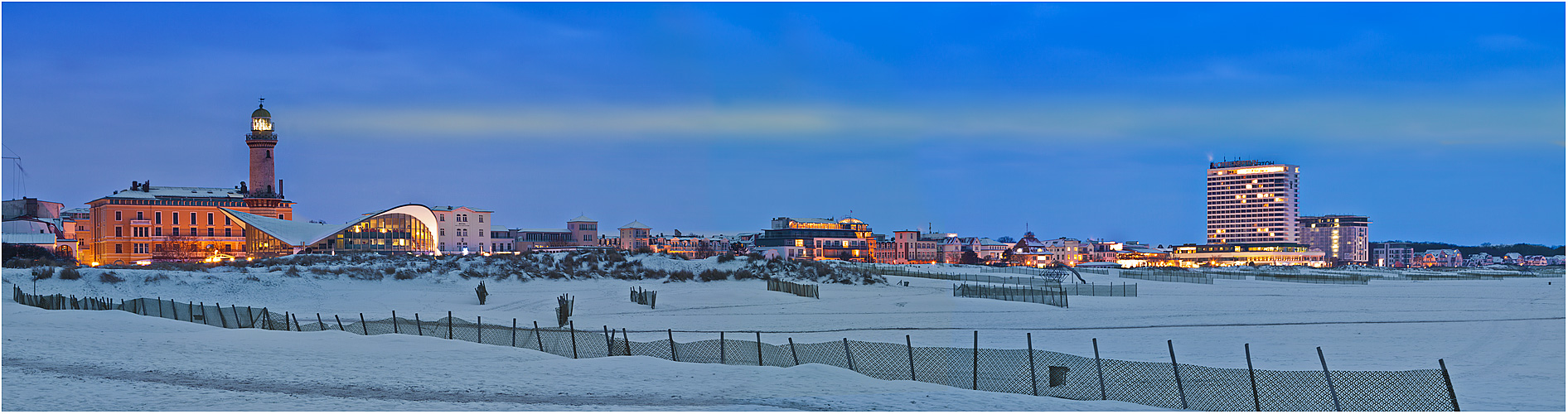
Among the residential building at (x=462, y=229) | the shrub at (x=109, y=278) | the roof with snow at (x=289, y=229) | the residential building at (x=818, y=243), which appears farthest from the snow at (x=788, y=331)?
the residential building at (x=818, y=243)

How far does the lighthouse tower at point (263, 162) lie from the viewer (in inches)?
4668

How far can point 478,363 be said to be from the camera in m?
21.6

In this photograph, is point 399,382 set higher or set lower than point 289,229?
lower

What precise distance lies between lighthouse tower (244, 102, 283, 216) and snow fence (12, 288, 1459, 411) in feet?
339

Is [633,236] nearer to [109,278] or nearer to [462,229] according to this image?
[462,229]

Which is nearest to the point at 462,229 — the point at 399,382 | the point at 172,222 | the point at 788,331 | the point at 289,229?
the point at 289,229

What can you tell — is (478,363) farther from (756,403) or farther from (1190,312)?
(1190,312)

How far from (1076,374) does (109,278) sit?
154 ft

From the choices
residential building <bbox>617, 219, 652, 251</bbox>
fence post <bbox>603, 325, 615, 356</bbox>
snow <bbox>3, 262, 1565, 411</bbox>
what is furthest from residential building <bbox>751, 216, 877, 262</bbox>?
fence post <bbox>603, 325, 615, 356</bbox>

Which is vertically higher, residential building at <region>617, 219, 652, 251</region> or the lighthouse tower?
the lighthouse tower

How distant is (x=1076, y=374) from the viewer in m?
20.1

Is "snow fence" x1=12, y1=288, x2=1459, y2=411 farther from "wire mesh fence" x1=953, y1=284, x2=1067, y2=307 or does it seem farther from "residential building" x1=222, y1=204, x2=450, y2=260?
"residential building" x1=222, y1=204, x2=450, y2=260

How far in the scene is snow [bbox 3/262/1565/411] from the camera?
720 inches

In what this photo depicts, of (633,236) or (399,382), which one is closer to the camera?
(399,382)
